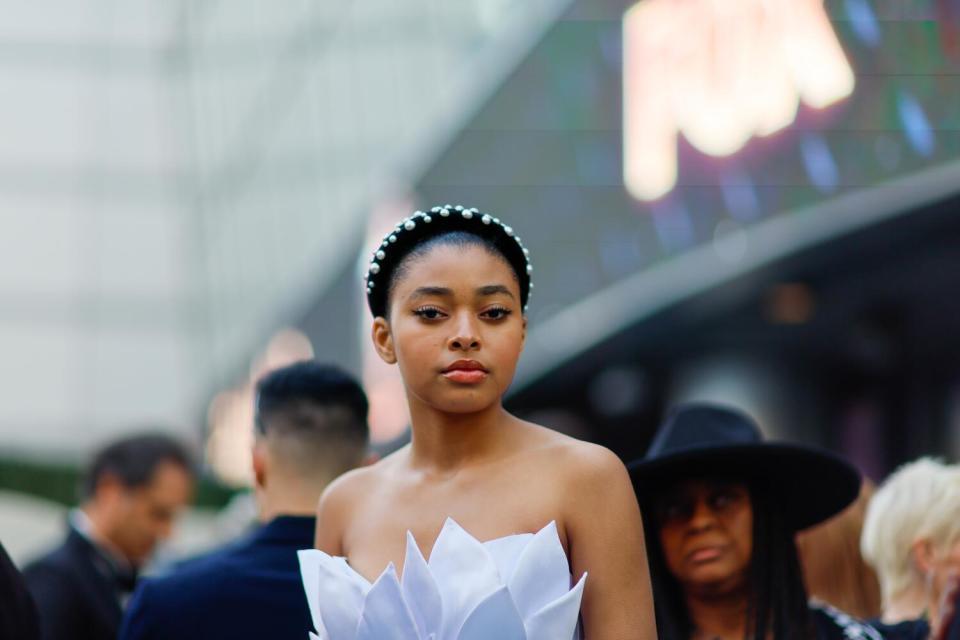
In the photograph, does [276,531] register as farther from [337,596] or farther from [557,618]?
[557,618]

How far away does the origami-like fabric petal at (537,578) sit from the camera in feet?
8.63

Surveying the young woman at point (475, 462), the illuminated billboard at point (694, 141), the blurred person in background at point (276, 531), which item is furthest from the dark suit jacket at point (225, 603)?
the illuminated billboard at point (694, 141)

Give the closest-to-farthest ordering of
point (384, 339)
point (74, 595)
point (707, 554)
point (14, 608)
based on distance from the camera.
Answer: point (384, 339), point (14, 608), point (707, 554), point (74, 595)

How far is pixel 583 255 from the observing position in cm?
1775

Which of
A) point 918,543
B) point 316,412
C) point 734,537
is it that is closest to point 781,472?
point 734,537

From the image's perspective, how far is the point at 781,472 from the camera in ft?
12.6

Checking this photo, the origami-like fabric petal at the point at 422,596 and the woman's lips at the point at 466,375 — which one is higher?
the woman's lips at the point at 466,375

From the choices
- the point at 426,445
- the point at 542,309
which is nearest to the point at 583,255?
the point at 542,309

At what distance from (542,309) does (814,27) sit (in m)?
6.12

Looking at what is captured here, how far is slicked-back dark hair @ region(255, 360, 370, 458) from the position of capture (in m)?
4.28

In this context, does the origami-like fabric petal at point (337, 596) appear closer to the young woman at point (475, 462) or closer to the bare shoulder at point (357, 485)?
the young woman at point (475, 462)

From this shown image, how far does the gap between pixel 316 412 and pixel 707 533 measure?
1112mm

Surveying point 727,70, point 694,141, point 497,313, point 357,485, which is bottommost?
point 357,485

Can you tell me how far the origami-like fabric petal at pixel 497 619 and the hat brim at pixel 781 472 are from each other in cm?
113
